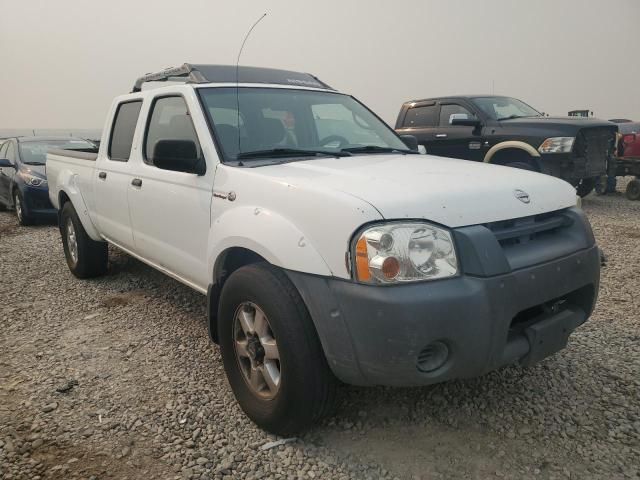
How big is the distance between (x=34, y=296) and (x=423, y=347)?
4302 millimetres

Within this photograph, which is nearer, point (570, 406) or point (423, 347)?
point (423, 347)

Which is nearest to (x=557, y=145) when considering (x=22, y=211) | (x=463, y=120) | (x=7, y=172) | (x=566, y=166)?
(x=566, y=166)

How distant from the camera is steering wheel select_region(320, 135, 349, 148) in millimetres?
3424

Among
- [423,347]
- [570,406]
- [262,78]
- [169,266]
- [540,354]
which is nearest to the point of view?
[423,347]

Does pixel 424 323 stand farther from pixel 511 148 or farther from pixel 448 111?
pixel 448 111

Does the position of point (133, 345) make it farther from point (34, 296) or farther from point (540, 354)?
point (540, 354)

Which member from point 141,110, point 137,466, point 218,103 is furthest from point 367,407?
point 141,110

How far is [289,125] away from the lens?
11.3ft

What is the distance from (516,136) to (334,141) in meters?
5.84

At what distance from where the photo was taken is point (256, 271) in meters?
2.44

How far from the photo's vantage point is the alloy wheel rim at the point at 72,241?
5324mm

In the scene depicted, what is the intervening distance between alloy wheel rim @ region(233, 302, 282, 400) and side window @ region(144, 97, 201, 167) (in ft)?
3.39

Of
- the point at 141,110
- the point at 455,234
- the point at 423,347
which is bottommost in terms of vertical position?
the point at 423,347

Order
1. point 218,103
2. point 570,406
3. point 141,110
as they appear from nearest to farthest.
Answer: point 570,406
point 218,103
point 141,110
